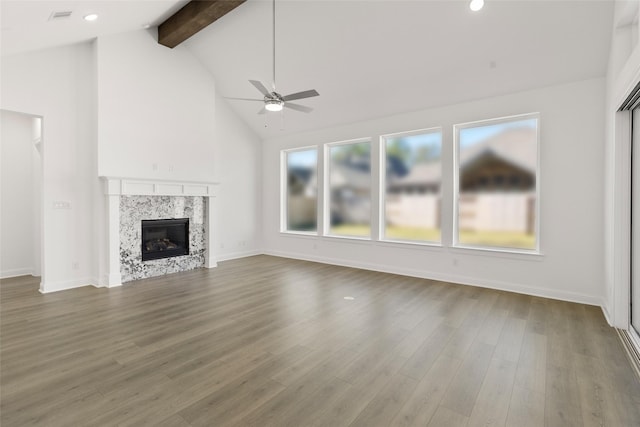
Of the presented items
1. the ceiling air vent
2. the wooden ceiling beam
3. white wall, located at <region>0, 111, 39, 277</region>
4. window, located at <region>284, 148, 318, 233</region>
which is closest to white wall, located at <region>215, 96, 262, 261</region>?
window, located at <region>284, 148, 318, 233</region>

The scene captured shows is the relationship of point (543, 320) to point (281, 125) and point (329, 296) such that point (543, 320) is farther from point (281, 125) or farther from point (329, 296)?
point (281, 125)

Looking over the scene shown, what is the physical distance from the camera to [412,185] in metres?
6.01

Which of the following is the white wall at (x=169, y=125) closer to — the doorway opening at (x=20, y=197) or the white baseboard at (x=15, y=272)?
the doorway opening at (x=20, y=197)

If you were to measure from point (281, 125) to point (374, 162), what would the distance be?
2524mm

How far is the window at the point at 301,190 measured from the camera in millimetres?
7590

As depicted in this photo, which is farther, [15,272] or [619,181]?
[15,272]

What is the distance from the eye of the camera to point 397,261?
600 cm

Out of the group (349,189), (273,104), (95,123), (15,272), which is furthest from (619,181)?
(15,272)

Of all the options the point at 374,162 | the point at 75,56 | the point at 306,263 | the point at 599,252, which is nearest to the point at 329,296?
the point at 306,263

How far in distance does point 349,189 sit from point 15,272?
6.65m

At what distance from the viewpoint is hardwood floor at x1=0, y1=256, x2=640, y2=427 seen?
2.03 meters

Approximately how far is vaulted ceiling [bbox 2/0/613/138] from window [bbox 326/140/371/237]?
82 centimetres

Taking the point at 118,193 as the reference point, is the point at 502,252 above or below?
below

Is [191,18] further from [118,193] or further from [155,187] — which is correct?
[118,193]
